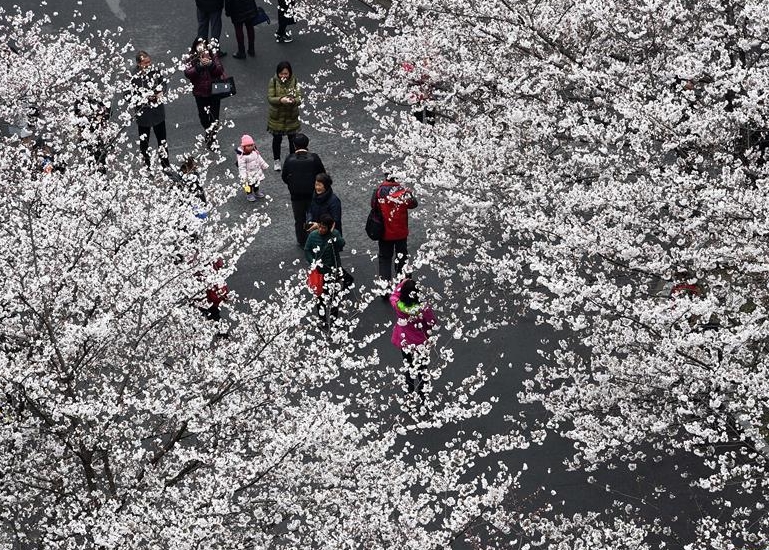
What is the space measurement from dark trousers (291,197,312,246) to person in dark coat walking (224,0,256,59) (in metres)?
5.57

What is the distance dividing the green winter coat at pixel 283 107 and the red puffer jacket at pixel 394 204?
329cm

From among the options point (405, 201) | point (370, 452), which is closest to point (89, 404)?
point (370, 452)

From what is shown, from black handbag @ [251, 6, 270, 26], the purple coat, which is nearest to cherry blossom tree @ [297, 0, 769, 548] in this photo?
the purple coat

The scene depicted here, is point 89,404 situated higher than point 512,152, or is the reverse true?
point 512,152

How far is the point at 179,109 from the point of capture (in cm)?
1900

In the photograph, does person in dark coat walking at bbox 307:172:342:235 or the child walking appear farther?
the child walking

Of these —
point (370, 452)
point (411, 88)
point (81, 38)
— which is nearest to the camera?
point (370, 452)

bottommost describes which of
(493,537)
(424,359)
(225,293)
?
(493,537)

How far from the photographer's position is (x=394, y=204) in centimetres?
1360

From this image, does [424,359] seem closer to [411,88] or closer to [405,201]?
[405,201]

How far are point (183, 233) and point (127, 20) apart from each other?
38.8ft

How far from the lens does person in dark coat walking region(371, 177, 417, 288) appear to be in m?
13.6

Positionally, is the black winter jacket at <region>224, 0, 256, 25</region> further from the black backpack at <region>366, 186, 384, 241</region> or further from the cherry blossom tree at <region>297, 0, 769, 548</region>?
the cherry blossom tree at <region>297, 0, 769, 548</region>

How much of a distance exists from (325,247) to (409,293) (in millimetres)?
1879
